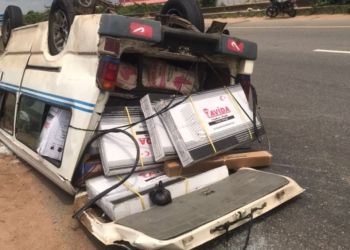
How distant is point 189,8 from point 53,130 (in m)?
1.82

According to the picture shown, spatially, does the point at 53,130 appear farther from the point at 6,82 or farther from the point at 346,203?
the point at 346,203

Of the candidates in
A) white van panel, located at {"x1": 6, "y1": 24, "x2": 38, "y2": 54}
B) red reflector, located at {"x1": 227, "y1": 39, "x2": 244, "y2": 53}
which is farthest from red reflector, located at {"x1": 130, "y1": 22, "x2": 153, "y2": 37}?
white van panel, located at {"x1": 6, "y1": 24, "x2": 38, "y2": 54}

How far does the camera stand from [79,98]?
10.9 ft

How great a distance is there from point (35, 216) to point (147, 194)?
1.04m

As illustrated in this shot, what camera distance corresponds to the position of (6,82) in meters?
4.86

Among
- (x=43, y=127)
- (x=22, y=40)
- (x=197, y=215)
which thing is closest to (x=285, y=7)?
(x=22, y=40)

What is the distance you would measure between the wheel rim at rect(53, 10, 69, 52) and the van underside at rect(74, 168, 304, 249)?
1.47 m

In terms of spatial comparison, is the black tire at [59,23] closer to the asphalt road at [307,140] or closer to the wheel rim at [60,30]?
the wheel rim at [60,30]

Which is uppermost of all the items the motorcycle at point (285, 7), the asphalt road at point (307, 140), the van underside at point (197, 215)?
the motorcycle at point (285, 7)

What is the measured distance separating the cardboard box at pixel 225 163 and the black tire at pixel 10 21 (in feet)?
10.8

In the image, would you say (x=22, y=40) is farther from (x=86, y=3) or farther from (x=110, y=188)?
(x=110, y=188)

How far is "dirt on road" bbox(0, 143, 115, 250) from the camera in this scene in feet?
10.2

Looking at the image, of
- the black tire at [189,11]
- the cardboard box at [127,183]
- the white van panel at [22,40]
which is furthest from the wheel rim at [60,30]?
the cardboard box at [127,183]

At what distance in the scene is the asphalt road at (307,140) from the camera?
2926 millimetres
